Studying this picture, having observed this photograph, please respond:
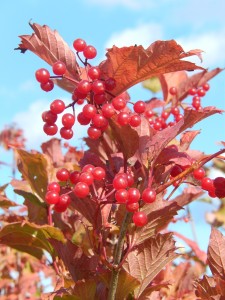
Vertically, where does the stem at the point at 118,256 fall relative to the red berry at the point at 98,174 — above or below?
below

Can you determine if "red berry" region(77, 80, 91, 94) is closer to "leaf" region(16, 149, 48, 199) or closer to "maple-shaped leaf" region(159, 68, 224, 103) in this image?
"leaf" region(16, 149, 48, 199)

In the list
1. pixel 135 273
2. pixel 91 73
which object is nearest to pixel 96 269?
pixel 135 273

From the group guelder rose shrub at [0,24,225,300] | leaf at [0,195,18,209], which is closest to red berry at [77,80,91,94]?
guelder rose shrub at [0,24,225,300]

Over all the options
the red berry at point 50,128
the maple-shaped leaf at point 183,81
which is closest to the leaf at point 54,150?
the maple-shaped leaf at point 183,81

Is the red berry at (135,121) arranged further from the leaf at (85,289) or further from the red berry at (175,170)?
the leaf at (85,289)

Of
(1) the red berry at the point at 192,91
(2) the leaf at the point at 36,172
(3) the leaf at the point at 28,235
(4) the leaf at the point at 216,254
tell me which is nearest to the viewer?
(4) the leaf at the point at 216,254

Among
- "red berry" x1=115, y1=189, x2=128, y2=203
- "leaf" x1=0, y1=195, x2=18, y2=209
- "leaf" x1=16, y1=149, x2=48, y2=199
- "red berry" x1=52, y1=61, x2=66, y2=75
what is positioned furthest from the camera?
"leaf" x1=0, y1=195, x2=18, y2=209
